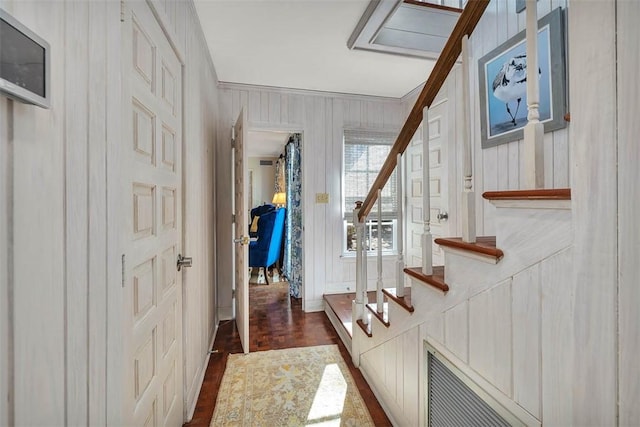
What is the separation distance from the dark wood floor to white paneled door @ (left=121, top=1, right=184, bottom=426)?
16.2 inches

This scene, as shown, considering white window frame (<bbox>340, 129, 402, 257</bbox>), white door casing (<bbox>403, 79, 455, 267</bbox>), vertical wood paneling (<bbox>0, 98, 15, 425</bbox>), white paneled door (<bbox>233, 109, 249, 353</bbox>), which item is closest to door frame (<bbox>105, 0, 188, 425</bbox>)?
vertical wood paneling (<bbox>0, 98, 15, 425</bbox>)

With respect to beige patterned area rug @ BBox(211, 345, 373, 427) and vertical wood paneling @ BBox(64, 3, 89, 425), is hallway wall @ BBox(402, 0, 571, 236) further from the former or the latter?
vertical wood paneling @ BBox(64, 3, 89, 425)

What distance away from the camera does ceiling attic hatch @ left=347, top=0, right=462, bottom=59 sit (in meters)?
1.90

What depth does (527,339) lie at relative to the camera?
0.74 meters

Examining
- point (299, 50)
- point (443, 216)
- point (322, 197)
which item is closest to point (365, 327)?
point (443, 216)

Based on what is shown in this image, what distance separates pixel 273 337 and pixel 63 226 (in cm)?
223

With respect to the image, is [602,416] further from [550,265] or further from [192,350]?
[192,350]

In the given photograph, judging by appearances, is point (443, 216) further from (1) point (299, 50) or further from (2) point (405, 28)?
(1) point (299, 50)

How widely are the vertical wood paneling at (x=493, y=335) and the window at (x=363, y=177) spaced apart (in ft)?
7.75

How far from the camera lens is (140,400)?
3.24 ft

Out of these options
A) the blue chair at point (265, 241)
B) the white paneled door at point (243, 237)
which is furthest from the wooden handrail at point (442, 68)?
the blue chair at point (265, 241)

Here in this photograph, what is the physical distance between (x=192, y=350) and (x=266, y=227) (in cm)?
245

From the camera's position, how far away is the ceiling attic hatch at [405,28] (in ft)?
6.22

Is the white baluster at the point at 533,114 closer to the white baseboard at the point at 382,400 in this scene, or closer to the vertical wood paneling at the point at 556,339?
the vertical wood paneling at the point at 556,339
